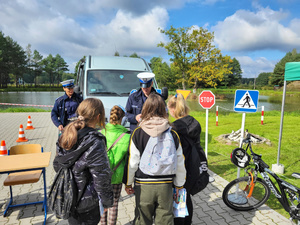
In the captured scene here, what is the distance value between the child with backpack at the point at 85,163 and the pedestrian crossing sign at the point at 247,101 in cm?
282

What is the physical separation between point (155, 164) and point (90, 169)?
0.64 meters

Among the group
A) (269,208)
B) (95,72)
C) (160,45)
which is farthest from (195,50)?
(269,208)

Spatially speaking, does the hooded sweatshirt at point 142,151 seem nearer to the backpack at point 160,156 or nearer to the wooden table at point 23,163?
the backpack at point 160,156

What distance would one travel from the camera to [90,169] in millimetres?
2020

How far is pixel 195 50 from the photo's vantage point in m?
34.6

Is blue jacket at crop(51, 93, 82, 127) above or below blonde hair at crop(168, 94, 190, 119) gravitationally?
below

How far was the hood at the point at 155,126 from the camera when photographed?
2.08 metres

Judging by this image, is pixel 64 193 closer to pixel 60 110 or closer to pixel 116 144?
pixel 116 144

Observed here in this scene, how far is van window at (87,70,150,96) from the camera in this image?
237 inches

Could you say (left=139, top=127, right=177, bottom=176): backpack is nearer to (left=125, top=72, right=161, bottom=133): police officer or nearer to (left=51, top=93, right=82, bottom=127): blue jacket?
(left=125, top=72, right=161, bottom=133): police officer

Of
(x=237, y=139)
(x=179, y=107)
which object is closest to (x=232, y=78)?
(x=237, y=139)

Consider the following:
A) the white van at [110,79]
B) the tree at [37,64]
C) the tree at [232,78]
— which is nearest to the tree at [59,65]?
the tree at [37,64]

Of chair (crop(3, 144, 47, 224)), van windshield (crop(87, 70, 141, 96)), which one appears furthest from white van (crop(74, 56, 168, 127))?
chair (crop(3, 144, 47, 224))

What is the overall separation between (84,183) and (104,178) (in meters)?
0.21
